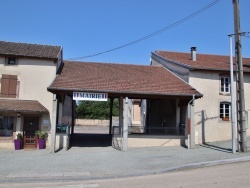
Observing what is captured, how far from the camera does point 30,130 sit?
1961 cm

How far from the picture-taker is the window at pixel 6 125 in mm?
19172

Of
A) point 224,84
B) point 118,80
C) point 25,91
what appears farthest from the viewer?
point 224,84

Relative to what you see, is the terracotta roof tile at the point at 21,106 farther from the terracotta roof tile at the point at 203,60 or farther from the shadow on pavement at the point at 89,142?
the terracotta roof tile at the point at 203,60

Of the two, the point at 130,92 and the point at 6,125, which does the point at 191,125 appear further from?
the point at 6,125

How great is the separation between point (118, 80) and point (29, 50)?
6356 mm

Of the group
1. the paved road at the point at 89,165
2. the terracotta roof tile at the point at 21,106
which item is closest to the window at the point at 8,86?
the terracotta roof tile at the point at 21,106

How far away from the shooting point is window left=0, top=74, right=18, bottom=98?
19.5m

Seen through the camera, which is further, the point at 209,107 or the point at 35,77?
the point at 209,107

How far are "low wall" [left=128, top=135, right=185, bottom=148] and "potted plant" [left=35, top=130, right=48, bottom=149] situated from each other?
5.22 meters

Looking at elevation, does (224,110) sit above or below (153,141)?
above

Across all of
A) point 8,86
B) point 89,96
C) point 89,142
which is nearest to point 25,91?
point 8,86

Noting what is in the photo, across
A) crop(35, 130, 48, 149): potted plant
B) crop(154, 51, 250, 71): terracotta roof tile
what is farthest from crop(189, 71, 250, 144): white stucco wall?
crop(35, 130, 48, 149): potted plant

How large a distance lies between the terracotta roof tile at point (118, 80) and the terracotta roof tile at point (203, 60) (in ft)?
4.57

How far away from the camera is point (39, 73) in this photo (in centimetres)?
2008
